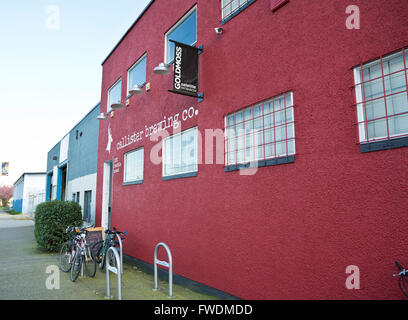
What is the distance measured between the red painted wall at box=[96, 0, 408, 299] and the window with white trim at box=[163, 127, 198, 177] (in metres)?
0.28

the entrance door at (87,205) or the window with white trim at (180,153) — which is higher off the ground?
the window with white trim at (180,153)

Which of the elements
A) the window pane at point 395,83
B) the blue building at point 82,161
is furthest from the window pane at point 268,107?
the blue building at point 82,161

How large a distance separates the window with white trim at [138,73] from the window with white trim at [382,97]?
6534mm

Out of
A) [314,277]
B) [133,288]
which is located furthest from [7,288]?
[314,277]

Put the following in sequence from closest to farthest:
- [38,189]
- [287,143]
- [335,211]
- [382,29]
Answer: [382,29] → [335,211] → [287,143] → [38,189]

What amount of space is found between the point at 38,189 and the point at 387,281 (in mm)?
44781

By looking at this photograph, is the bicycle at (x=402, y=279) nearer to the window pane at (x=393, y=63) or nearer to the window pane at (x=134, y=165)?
the window pane at (x=393, y=63)

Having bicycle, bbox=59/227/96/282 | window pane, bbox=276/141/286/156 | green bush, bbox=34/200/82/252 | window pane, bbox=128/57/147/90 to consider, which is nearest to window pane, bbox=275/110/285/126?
window pane, bbox=276/141/286/156

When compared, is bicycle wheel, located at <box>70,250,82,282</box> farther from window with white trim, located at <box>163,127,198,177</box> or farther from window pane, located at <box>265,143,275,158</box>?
window pane, located at <box>265,143,275,158</box>

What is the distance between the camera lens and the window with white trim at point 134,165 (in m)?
8.69

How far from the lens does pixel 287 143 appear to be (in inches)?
170

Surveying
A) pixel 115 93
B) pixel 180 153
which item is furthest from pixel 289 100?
pixel 115 93
